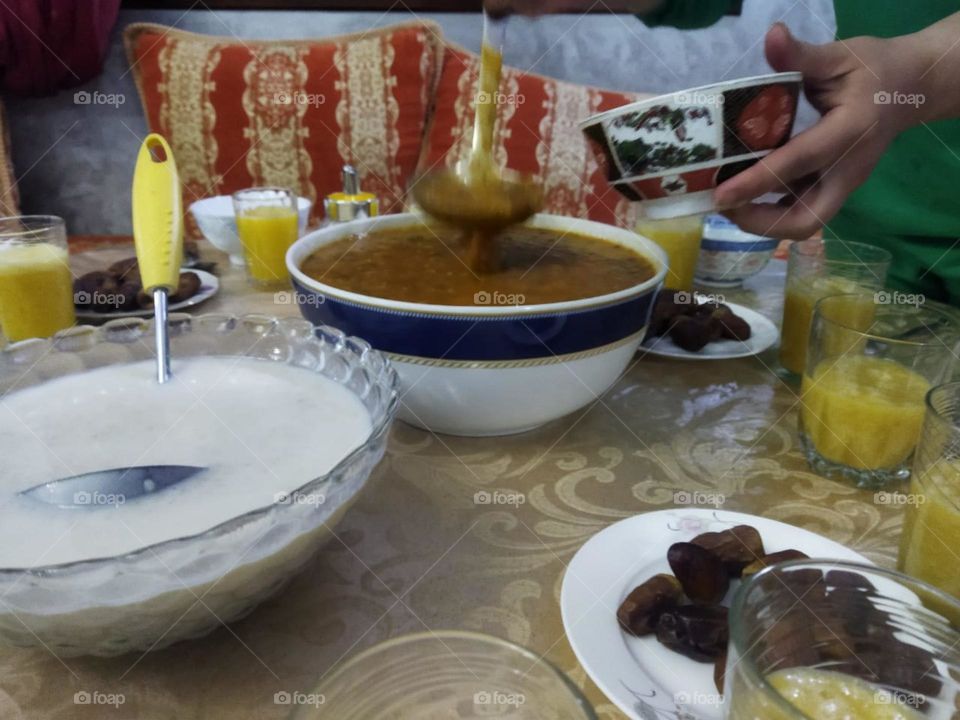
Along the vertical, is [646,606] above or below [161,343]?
below

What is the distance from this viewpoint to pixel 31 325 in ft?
3.54

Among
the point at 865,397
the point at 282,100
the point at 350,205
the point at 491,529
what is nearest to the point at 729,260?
the point at 865,397

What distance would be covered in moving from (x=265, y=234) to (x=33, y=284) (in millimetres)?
411

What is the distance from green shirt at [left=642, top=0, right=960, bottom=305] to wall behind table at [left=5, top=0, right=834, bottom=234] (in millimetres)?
1291

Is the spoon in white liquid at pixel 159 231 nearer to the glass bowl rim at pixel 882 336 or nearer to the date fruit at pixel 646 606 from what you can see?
the date fruit at pixel 646 606

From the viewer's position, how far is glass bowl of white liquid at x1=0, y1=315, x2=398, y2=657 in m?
0.42

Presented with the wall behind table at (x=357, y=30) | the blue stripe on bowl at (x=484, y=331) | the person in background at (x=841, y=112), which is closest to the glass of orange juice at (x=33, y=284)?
the blue stripe on bowl at (x=484, y=331)

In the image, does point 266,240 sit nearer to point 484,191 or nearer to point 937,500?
point 484,191

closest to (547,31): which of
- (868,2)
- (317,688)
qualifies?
(868,2)

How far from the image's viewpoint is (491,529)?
2.17 feet

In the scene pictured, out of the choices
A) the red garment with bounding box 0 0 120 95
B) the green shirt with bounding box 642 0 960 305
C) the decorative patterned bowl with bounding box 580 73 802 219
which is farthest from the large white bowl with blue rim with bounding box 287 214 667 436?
the red garment with bounding box 0 0 120 95

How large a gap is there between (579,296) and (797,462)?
0.95ft

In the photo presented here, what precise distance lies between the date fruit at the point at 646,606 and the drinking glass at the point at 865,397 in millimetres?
312

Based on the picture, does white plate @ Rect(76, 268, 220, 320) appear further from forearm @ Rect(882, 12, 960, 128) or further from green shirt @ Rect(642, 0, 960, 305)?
green shirt @ Rect(642, 0, 960, 305)
